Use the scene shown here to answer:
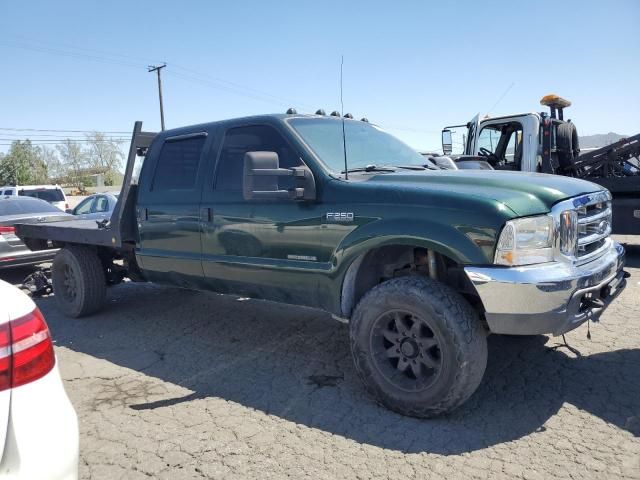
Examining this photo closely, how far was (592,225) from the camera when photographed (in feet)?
11.0

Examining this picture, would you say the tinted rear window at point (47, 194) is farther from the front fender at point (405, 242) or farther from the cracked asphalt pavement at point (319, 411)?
the front fender at point (405, 242)

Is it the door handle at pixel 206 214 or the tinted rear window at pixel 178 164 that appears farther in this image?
the tinted rear window at pixel 178 164

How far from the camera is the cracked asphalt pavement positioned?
8.83 feet

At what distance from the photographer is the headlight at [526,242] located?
2803mm

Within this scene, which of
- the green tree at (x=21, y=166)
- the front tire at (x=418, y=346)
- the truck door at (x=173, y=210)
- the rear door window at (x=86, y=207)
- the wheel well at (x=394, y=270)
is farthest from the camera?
the green tree at (x=21, y=166)

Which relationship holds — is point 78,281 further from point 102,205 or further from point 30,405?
point 102,205

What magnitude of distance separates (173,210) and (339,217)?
73.2 inches

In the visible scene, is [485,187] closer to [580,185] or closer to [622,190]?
[580,185]

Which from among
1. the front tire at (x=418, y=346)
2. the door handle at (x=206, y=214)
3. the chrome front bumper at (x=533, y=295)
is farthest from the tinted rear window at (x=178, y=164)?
the chrome front bumper at (x=533, y=295)

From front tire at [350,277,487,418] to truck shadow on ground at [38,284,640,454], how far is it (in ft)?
0.54

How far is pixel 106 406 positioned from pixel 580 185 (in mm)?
3607

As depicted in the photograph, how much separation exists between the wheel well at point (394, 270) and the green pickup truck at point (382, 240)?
0.01 meters

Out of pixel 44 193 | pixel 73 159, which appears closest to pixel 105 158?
pixel 73 159

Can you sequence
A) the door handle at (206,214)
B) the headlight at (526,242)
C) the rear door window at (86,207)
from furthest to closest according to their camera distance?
the rear door window at (86,207) → the door handle at (206,214) → the headlight at (526,242)
